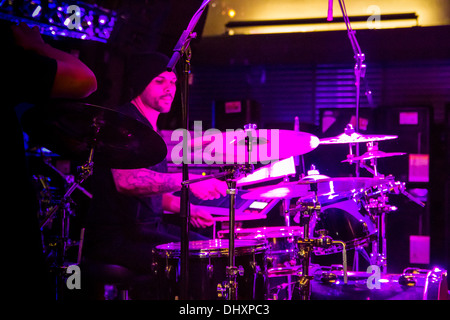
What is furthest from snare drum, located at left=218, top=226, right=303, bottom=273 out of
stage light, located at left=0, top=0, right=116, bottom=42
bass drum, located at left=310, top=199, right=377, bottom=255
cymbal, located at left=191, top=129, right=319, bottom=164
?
stage light, located at left=0, top=0, right=116, bottom=42

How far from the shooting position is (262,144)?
246cm

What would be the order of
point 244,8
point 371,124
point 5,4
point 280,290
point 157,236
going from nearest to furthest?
point 157,236 < point 280,290 < point 5,4 < point 371,124 < point 244,8

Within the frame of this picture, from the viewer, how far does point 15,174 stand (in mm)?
1066

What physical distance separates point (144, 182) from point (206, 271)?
772mm

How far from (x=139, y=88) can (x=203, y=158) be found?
0.88m

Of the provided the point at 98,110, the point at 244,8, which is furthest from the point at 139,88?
the point at 244,8

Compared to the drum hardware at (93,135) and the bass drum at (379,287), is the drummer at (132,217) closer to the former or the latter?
the drum hardware at (93,135)

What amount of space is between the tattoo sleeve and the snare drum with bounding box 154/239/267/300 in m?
0.52

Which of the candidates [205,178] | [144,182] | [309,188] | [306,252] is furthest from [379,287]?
[144,182]

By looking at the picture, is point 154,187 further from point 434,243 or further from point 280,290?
point 434,243

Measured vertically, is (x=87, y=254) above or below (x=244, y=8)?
below

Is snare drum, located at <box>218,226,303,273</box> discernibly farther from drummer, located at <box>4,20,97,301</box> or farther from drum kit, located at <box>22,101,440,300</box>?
drummer, located at <box>4,20,97,301</box>

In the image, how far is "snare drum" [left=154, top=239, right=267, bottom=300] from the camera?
2.16 m

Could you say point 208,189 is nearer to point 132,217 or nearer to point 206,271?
point 206,271
